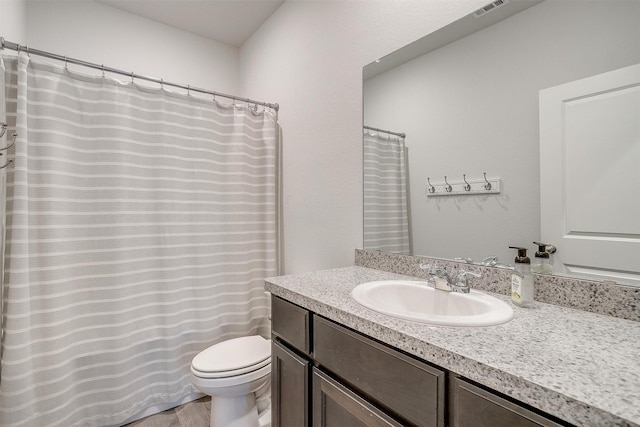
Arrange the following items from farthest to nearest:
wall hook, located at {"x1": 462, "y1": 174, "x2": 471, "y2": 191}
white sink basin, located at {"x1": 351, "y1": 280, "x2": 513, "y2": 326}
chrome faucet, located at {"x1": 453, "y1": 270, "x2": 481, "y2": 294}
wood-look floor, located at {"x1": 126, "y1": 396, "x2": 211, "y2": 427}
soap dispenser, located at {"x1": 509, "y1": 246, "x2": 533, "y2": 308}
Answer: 1. wood-look floor, located at {"x1": 126, "y1": 396, "x2": 211, "y2": 427}
2. wall hook, located at {"x1": 462, "y1": 174, "x2": 471, "y2": 191}
3. chrome faucet, located at {"x1": 453, "y1": 270, "x2": 481, "y2": 294}
4. soap dispenser, located at {"x1": 509, "y1": 246, "x2": 533, "y2": 308}
5. white sink basin, located at {"x1": 351, "y1": 280, "x2": 513, "y2": 326}

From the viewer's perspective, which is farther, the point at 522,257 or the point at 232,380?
the point at 232,380

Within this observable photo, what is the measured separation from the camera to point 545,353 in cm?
58

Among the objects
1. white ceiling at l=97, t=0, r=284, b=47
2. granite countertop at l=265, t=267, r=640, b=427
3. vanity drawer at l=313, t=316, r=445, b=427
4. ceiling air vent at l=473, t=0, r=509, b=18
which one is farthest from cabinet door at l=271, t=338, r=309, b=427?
white ceiling at l=97, t=0, r=284, b=47

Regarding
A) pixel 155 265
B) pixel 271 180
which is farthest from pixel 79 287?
pixel 271 180

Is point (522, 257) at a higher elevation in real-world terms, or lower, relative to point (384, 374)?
higher

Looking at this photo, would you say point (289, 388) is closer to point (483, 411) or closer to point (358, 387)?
point (358, 387)

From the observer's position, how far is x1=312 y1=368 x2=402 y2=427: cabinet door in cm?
76

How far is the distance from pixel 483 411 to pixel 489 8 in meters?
1.26

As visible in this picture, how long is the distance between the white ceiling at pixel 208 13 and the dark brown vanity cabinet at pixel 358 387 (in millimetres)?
2119

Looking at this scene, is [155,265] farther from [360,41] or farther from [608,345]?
[608,345]

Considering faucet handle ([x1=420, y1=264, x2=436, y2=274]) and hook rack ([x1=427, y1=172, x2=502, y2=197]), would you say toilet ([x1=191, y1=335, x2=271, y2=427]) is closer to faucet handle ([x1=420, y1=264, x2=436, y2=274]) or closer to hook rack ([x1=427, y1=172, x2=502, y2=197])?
faucet handle ([x1=420, y1=264, x2=436, y2=274])

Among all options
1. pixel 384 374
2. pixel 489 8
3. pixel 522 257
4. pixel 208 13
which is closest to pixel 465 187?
pixel 522 257

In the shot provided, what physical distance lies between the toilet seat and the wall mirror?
83 cm

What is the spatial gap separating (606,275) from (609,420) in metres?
0.58
